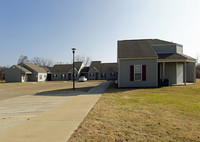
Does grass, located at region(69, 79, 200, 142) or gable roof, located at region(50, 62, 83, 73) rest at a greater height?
gable roof, located at region(50, 62, 83, 73)

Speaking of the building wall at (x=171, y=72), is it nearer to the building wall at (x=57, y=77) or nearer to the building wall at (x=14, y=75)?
the building wall at (x=57, y=77)

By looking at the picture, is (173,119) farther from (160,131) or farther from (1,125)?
(1,125)

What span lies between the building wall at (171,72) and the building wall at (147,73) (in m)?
3.00

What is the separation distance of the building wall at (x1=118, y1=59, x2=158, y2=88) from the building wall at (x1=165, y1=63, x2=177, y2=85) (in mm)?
2997

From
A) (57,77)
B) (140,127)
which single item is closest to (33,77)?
(57,77)

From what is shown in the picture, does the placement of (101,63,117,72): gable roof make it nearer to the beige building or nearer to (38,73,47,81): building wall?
(38,73,47,81): building wall

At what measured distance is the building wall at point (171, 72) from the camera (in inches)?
659

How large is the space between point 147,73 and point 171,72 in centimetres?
414

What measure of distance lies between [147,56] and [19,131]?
1390cm

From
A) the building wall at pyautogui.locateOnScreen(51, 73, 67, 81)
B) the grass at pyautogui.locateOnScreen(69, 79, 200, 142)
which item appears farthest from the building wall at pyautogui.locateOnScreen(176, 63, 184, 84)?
the building wall at pyautogui.locateOnScreen(51, 73, 67, 81)

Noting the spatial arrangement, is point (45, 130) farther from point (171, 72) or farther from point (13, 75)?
point (13, 75)

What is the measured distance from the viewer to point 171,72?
16.8 meters

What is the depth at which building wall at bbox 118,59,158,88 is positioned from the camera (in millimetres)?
14938

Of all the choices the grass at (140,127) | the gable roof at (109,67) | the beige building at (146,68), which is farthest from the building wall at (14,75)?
the grass at (140,127)
